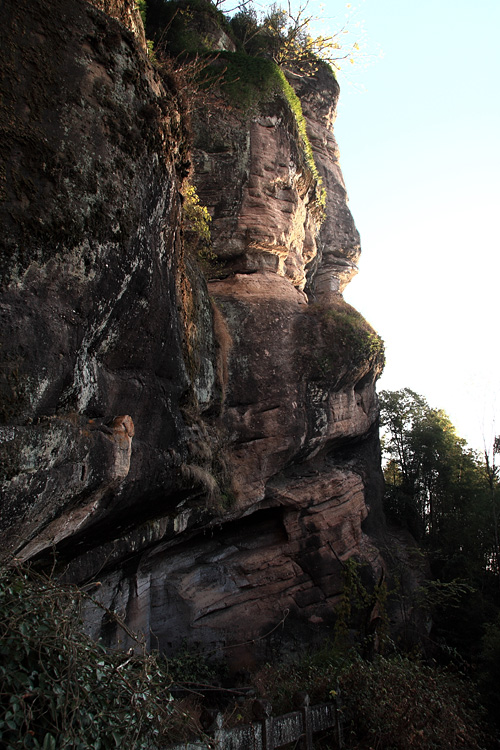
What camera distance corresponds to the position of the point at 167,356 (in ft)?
22.3

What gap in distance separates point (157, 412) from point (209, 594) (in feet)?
19.5

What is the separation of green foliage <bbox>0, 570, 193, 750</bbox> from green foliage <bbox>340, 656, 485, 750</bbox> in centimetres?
537

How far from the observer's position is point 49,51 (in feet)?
15.3

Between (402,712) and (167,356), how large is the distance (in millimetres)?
6614

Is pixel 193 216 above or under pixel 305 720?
above

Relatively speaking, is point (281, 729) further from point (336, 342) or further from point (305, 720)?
point (336, 342)

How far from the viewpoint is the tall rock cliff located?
446 centimetres

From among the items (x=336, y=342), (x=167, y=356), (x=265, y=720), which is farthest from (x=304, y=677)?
(x=336, y=342)

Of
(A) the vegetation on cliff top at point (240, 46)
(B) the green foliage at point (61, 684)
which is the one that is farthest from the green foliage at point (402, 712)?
(A) the vegetation on cliff top at point (240, 46)

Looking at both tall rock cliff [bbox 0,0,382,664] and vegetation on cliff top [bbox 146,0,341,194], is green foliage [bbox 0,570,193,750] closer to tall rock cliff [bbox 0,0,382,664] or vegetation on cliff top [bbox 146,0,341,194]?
tall rock cliff [bbox 0,0,382,664]

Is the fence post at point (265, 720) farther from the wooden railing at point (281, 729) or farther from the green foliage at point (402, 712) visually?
the green foliage at point (402, 712)

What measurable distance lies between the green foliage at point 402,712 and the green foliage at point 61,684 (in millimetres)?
5372

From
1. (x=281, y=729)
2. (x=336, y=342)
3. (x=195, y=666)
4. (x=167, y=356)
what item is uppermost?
(x=336, y=342)

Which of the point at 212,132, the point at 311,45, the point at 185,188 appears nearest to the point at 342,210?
the point at 311,45
